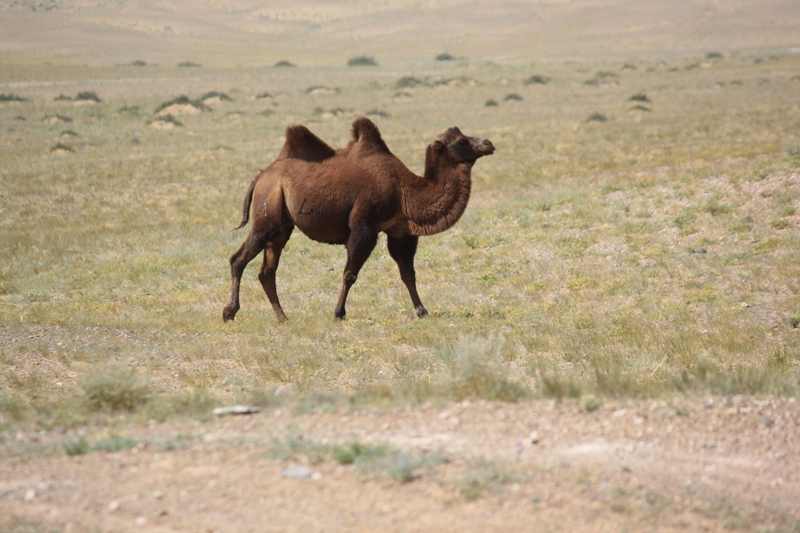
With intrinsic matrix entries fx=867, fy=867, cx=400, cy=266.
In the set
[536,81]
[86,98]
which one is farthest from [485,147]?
[536,81]

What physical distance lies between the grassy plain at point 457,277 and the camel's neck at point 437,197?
1.28 meters

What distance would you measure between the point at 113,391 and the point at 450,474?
3091 millimetres

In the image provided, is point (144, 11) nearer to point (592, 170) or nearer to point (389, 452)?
point (592, 170)

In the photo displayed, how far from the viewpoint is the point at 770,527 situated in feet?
14.8

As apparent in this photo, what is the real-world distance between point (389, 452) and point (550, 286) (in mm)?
8185

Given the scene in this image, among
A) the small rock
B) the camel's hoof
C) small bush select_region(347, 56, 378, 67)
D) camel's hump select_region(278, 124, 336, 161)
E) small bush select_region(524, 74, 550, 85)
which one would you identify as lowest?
the camel's hoof

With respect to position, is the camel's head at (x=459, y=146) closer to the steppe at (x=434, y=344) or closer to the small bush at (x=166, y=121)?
the steppe at (x=434, y=344)

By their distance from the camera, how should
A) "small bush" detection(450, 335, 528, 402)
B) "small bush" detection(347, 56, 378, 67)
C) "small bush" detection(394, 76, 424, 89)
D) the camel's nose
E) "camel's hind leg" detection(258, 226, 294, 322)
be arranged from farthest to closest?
"small bush" detection(347, 56, 378, 67)
"small bush" detection(394, 76, 424, 89)
"camel's hind leg" detection(258, 226, 294, 322)
the camel's nose
"small bush" detection(450, 335, 528, 402)

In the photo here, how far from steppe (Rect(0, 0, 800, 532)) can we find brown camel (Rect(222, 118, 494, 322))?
104 centimetres

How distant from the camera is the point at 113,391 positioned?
6812 mm

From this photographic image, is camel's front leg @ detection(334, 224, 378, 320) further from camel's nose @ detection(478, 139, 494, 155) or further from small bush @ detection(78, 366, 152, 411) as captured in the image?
small bush @ detection(78, 366, 152, 411)

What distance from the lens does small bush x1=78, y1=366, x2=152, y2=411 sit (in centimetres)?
679

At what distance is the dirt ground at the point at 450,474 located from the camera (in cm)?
455

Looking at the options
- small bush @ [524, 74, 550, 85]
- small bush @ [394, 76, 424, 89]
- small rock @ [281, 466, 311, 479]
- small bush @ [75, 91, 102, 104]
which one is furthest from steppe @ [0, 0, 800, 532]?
small bush @ [394, 76, 424, 89]
